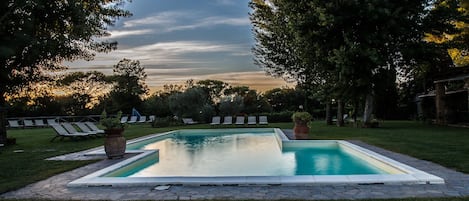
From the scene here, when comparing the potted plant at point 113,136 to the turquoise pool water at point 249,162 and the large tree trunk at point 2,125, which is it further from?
the large tree trunk at point 2,125

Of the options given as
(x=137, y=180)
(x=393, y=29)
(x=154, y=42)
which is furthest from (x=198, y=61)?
(x=137, y=180)

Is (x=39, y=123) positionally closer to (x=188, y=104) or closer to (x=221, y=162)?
(x=188, y=104)

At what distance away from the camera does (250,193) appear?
193 inches

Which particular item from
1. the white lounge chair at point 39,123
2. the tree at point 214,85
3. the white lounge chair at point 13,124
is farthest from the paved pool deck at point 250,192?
the tree at point 214,85

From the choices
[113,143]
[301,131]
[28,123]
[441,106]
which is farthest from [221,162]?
[28,123]

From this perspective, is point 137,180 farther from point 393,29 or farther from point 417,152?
point 393,29

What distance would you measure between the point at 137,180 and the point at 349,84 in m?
12.8

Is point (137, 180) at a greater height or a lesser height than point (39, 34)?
lesser

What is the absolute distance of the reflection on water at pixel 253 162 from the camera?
820cm

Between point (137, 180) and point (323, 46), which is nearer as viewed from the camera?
point (137, 180)

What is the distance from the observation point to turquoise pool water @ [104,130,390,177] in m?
8.09

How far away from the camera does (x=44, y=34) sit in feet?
34.4

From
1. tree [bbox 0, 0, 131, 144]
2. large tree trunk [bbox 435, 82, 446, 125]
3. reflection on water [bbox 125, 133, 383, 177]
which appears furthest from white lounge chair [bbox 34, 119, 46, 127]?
large tree trunk [bbox 435, 82, 446, 125]

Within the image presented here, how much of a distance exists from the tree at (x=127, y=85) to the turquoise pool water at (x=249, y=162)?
21.1 metres
